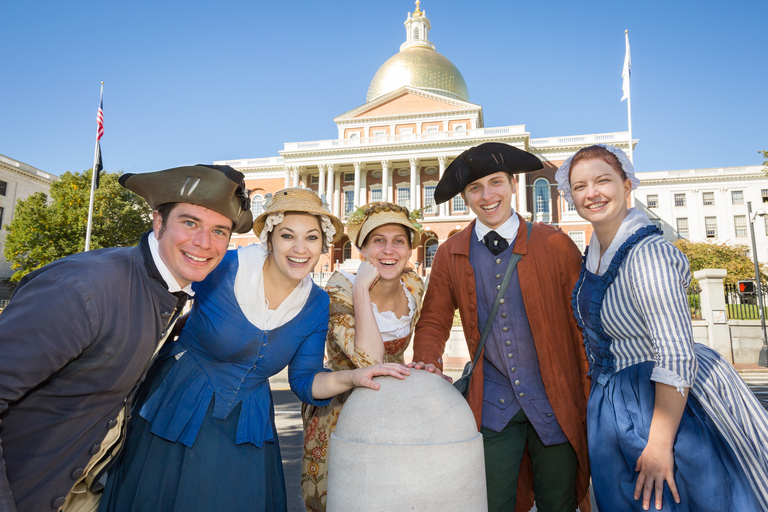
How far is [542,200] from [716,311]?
95.0 feet

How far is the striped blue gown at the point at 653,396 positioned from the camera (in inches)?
76.8

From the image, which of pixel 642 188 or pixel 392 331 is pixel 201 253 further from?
pixel 642 188

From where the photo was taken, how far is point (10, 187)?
45.8 meters

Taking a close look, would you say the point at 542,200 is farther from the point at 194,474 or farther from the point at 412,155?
the point at 194,474

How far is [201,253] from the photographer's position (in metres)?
2.27

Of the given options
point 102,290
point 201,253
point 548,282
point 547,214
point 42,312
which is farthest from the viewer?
point 547,214

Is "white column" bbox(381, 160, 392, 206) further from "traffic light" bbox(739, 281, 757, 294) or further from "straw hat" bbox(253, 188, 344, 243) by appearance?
"straw hat" bbox(253, 188, 344, 243)

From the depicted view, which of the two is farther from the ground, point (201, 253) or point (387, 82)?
point (387, 82)


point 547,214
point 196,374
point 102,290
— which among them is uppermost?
point 547,214

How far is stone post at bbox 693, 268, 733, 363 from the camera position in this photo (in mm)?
15430

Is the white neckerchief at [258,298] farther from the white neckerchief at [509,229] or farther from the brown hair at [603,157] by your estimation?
the brown hair at [603,157]

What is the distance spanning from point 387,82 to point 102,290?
178ft

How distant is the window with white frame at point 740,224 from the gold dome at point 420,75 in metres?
34.6

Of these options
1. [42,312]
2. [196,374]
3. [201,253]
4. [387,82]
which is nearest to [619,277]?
[201,253]
